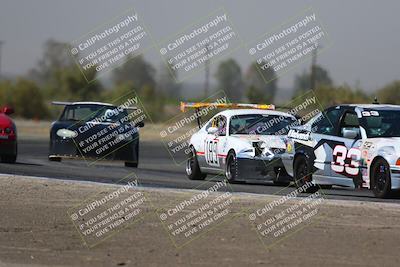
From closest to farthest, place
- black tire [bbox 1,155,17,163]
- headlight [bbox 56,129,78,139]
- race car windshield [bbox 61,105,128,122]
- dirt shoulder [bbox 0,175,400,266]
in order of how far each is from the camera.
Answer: dirt shoulder [bbox 0,175,400,266] < headlight [bbox 56,129,78,139] < black tire [bbox 1,155,17,163] < race car windshield [bbox 61,105,128,122]

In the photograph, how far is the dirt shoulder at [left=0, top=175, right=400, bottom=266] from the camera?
31.7 feet

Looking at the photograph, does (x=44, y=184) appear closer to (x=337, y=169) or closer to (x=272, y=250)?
(x=337, y=169)

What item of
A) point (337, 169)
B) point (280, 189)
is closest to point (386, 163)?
point (337, 169)

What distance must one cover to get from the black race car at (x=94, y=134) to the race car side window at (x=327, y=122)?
6.72m

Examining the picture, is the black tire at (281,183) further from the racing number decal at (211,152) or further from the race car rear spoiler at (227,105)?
the race car rear spoiler at (227,105)

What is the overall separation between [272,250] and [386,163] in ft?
15.3

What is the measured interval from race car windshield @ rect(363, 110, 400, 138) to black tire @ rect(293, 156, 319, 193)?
1.32 m

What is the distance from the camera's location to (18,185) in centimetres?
1588

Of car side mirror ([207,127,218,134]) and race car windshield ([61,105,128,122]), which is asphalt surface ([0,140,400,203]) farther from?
race car windshield ([61,105,128,122])

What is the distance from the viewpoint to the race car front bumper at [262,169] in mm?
17422

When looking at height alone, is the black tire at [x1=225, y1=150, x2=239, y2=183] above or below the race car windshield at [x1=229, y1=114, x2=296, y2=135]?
below

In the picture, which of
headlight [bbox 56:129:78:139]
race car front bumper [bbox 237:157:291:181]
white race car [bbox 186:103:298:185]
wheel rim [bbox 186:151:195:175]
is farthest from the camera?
headlight [bbox 56:129:78:139]

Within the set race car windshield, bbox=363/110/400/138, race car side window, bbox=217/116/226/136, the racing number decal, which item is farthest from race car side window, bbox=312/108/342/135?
the racing number decal

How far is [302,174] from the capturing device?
16484 mm
